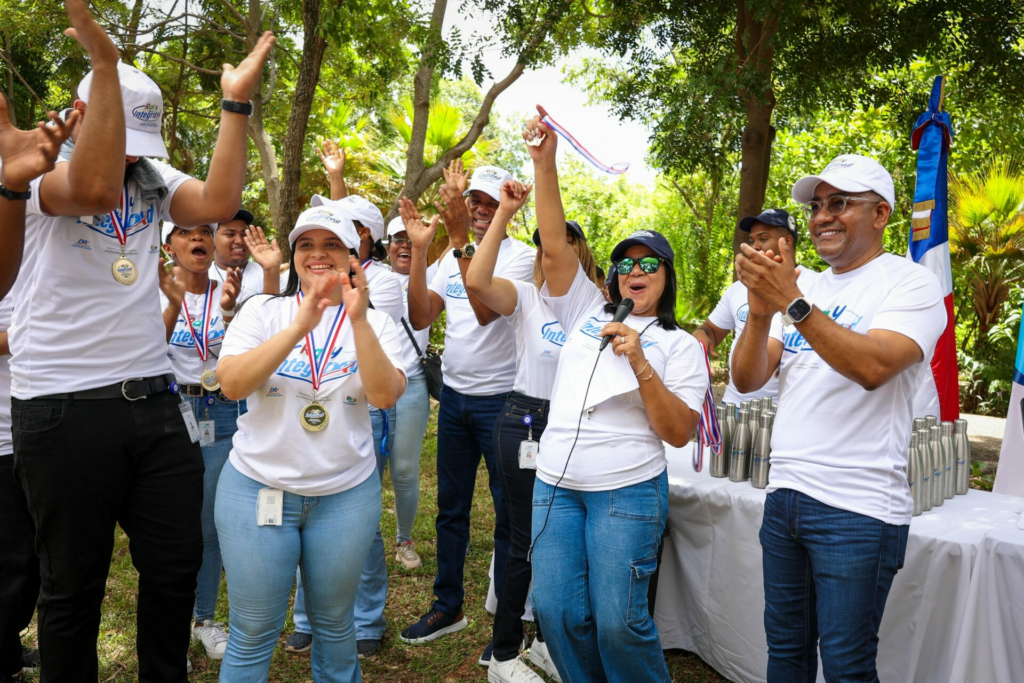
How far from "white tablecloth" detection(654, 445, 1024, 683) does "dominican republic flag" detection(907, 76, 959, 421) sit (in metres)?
2.16

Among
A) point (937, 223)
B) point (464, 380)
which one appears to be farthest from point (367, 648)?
point (937, 223)

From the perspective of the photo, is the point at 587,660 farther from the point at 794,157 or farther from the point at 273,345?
the point at 794,157

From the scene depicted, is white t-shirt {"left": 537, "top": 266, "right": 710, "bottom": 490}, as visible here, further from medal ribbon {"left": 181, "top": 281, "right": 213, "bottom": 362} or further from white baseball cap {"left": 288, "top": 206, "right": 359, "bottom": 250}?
medal ribbon {"left": 181, "top": 281, "right": 213, "bottom": 362}

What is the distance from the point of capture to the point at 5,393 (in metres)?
3.27

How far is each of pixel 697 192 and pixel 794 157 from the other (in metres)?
3.05

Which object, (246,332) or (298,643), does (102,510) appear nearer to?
(246,332)

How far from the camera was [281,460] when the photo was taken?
104 inches

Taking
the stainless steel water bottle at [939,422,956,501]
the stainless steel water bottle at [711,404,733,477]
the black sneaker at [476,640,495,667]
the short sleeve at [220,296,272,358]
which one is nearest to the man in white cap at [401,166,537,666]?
the black sneaker at [476,640,495,667]

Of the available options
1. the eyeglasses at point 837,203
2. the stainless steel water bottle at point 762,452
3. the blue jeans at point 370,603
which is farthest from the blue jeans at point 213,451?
the eyeglasses at point 837,203

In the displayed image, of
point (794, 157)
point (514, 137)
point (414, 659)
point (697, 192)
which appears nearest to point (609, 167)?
point (414, 659)

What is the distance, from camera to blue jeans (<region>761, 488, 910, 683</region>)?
2.41 meters

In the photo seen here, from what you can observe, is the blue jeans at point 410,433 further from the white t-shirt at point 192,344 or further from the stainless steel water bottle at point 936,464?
the stainless steel water bottle at point 936,464

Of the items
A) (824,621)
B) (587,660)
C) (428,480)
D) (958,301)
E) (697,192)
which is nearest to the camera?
(824,621)

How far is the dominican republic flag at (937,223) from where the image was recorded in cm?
553
